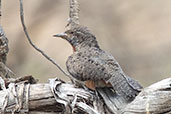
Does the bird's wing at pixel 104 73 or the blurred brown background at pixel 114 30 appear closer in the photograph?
the bird's wing at pixel 104 73

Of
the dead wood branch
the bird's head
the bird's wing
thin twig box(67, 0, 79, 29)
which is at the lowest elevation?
the dead wood branch

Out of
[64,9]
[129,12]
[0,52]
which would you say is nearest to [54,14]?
[64,9]

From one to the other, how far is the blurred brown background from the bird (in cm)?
205

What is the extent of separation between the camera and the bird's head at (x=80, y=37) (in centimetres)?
158

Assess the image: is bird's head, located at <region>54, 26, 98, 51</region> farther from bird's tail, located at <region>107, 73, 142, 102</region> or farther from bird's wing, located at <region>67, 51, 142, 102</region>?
→ bird's tail, located at <region>107, 73, 142, 102</region>

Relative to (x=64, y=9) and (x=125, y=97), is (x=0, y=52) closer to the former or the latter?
(x=125, y=97)

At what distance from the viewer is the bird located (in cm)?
142

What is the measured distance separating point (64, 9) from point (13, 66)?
0.85 metres

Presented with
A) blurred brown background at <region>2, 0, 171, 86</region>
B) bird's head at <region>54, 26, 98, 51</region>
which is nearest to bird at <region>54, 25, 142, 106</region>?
bird's head at <region>54, 26, 98, 51</region>

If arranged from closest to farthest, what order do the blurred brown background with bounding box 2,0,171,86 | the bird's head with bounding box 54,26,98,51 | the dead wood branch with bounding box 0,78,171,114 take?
the dead wood branch with bounding box 0,78,171,114 → the bird's head with bounding box 54,26,98,51 → the blurred brown background with bounding box 2,0,171,86

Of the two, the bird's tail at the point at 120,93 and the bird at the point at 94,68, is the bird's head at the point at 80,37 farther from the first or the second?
the bird's tail at the point at 120,93

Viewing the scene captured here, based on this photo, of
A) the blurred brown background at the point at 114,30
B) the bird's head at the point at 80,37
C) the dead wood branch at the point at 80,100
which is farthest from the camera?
the blurred brown background at the point at 114,30

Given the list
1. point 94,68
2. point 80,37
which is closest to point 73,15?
point 80,37

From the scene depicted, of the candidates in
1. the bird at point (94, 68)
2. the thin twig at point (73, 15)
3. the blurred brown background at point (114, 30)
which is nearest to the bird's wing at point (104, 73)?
the bird at point (94, 68)
